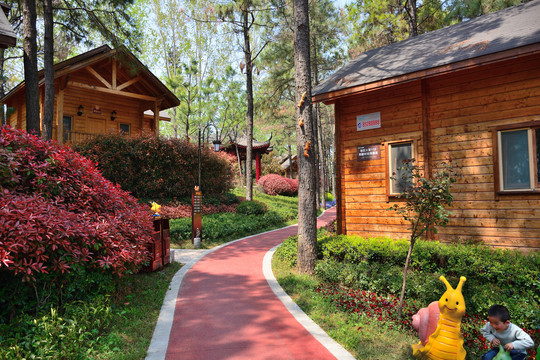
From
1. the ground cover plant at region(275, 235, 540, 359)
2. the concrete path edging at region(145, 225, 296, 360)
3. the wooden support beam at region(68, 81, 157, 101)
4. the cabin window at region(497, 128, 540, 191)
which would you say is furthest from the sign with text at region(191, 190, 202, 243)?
the cabin window at region(497, 128, 540, 191)

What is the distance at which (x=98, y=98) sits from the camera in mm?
18219

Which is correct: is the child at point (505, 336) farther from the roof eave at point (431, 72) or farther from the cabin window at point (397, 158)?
the roof eave at point (431, 72)

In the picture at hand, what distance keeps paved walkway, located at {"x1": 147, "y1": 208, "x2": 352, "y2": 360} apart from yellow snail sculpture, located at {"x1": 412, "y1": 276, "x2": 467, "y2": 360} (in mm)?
1084

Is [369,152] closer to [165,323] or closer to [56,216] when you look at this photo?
[165,323]

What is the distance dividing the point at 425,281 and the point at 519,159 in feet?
10.7

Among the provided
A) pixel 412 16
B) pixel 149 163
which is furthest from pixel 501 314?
pixel 412 16

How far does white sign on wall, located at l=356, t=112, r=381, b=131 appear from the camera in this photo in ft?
28.7

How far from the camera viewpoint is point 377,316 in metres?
5.50

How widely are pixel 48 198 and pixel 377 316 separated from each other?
17.9 ft

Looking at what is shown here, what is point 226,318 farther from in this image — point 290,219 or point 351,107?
point 290,219

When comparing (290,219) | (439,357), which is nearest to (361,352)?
(439,357)

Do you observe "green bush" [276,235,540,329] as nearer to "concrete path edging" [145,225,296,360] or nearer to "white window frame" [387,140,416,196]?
"white window frame" [387,140,416,196]

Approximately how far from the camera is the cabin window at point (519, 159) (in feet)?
21.2

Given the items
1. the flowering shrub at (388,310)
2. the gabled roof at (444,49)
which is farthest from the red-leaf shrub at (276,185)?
the flowering shrub at (388,310)
